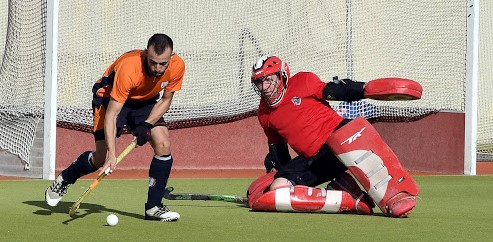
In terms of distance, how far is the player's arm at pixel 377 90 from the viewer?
692 centimetres

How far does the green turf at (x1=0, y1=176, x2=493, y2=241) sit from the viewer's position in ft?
19.9

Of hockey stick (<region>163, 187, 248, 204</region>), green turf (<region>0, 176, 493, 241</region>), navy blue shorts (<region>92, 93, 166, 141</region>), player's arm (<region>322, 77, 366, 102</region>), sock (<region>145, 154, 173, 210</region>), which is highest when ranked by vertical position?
player's arm (<region>322, 77, 366, 102</region>)

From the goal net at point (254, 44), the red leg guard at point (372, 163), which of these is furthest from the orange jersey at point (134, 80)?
the goal net at point (254, 44)

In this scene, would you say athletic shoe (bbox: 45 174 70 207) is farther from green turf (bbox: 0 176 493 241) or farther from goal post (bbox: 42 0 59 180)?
goal post (bbox: 42 0 59 180)

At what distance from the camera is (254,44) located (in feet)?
40.4

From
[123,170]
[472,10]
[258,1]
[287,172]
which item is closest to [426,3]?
[472,10]

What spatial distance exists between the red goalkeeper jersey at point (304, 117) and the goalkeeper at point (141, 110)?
0.71 metres

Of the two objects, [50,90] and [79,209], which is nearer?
[79,209]

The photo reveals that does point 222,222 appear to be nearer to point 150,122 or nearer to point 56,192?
point 150,122

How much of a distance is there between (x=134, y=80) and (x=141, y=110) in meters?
0.42

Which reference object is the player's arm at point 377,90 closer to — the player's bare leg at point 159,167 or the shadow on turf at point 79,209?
the player's bare leg at point 159,167

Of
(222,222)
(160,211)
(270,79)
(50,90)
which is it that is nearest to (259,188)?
(270,79)

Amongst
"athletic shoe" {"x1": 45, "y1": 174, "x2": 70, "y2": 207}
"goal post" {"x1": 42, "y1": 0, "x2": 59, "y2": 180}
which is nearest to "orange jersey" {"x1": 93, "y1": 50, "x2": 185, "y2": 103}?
"athletic shoe" {"x1": 45, "y1": 174, "x2": 70, "y2": 207}

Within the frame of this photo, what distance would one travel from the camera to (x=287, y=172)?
24.9 feet
